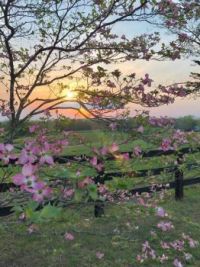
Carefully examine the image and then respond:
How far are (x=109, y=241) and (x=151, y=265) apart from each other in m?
0.94

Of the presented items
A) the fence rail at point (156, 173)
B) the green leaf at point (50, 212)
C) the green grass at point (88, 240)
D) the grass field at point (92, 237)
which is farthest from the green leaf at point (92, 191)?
the fence rail at point (156, 173)

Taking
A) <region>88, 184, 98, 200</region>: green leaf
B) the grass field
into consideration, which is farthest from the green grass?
→ <region>88, 184, 98, 200</region>: green leaf

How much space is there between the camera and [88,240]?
7.57 metres

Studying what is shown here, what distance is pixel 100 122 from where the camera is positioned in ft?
22.4

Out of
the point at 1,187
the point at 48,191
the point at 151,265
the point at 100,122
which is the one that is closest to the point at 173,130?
the point at 100,122

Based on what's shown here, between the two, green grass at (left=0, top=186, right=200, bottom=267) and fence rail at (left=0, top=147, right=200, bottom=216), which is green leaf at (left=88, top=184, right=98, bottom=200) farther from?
fence rail at (left=0, top=147, right=200, bottom=216)

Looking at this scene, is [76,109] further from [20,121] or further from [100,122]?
[20,121]

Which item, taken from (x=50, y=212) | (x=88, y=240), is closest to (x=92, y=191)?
(x=50, y=212)

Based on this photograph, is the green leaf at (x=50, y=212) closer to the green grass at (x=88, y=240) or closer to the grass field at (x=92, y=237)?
the grass field at (x=92, y=237)

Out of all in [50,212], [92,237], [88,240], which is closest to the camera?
[50,212]

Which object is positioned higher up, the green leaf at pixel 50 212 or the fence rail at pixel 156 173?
the green leaf at pixel 50 212

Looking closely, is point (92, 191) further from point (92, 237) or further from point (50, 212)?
point (92, 237)

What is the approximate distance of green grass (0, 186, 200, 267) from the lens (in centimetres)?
675

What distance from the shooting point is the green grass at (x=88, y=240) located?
6.75m
